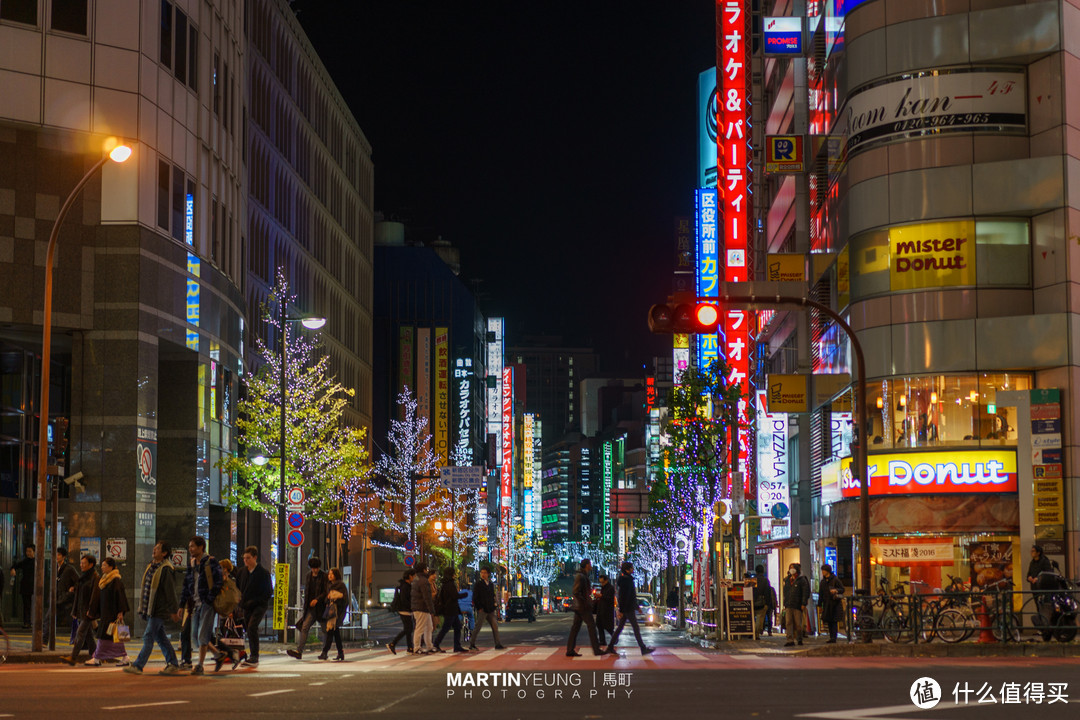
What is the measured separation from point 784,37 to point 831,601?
26.7 metres

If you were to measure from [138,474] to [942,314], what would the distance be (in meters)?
21.2

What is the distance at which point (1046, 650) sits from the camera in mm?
24328

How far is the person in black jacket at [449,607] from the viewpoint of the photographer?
29156mm

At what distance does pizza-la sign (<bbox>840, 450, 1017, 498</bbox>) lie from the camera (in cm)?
3641

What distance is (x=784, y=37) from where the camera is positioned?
5172cm

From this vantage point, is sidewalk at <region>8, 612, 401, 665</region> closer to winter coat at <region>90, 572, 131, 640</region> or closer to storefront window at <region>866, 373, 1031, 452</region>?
winter coat at <region>90, 572, 131, 640</region>

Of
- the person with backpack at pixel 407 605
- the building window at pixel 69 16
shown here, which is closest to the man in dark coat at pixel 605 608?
the person with backpack at pixel 407 605

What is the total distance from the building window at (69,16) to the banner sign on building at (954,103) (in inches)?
830

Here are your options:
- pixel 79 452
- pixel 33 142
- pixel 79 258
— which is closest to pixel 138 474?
pixel 79 452

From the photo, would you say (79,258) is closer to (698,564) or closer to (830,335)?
(830,335)

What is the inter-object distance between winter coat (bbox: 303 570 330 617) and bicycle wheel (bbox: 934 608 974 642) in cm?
1094

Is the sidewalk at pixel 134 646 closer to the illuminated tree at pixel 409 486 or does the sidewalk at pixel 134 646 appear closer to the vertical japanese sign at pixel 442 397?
the illuminated tree at pixel 409 486

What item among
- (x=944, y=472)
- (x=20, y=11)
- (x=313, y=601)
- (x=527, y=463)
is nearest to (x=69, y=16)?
(x=20, y=11)

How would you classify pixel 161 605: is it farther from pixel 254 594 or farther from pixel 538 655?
pixel 538 655
